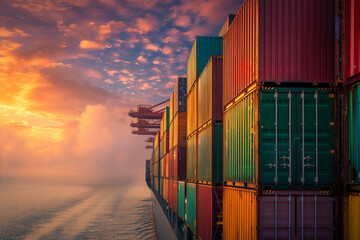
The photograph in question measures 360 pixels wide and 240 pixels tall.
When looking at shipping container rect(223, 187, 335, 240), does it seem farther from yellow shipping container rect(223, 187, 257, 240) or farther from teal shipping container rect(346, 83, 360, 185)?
teal shipping container rect(346, 83, 360, 185)

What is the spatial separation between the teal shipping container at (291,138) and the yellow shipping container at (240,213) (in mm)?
523

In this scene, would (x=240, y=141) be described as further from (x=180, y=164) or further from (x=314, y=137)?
(x=180, y=164)

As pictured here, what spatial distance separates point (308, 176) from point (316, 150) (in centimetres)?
63

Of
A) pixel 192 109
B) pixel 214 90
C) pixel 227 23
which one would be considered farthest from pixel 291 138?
pixel 227 23

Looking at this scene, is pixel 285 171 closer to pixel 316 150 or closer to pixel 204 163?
pixel 316 150

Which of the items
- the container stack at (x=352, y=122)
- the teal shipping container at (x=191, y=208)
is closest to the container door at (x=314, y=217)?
the container stack at (x=352, y=122)

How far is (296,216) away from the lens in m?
8.01

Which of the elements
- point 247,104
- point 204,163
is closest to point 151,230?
point 204,163

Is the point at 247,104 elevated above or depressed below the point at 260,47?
below

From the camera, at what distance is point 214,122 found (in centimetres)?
1316

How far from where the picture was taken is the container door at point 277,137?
26.8ft

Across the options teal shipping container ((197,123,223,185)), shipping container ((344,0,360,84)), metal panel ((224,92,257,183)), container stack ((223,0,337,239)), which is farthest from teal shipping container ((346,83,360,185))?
teal shipping container ((197,123,223,185))

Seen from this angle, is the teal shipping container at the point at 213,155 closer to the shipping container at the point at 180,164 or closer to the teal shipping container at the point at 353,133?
the teal shipping container at the point at 353,133

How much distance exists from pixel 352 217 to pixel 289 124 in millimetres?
2348
